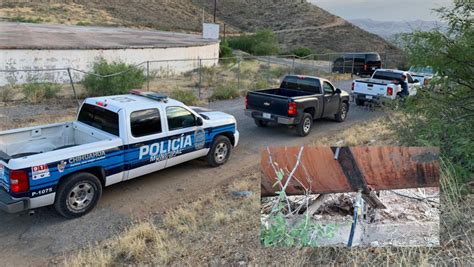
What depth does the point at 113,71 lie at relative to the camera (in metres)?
16.6

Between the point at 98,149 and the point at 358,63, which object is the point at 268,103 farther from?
the point at 358,63

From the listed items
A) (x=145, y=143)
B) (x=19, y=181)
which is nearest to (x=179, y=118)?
(x=145, y=143)

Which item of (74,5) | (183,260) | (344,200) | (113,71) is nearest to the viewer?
(344,200)

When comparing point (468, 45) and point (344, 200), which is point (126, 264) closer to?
point (344, 200)

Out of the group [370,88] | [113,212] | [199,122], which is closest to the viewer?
[113,212]

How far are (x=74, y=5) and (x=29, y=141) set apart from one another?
65288mm

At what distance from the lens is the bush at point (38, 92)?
1514 cm

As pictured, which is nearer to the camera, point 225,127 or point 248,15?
point 225,127

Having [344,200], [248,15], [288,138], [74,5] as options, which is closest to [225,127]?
[288,138]

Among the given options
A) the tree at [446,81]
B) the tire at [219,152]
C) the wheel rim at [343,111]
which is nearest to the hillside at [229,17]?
the wheel rim at [343,111]

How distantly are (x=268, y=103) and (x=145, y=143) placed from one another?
5.01 meters

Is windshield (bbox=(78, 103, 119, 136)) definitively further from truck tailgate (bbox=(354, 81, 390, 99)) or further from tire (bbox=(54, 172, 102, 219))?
truck tailgate (bbox=(354, 81, 390, 99))

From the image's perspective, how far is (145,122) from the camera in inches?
287

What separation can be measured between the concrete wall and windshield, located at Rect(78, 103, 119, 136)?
1185 centimetres
